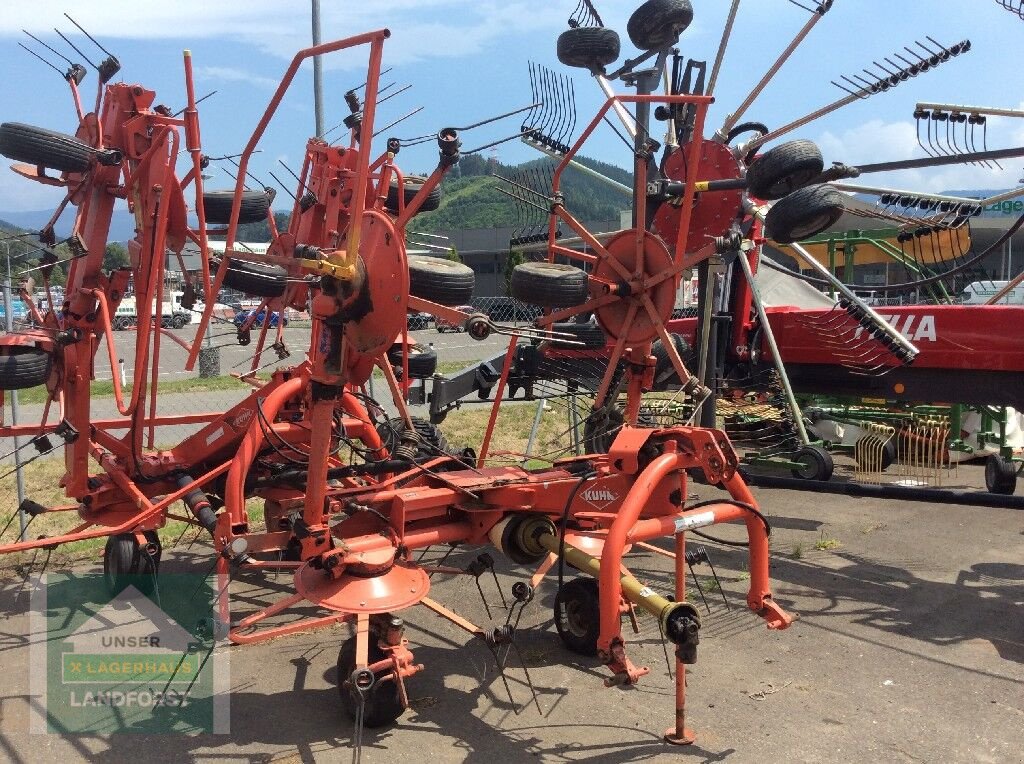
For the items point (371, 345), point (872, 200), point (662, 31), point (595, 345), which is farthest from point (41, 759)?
point (872, 200)

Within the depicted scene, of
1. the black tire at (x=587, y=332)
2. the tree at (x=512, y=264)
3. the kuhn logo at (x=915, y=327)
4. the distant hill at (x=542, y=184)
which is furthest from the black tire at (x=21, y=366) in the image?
the kuhn logo at (x=915, y=327)

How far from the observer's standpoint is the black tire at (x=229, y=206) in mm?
7781

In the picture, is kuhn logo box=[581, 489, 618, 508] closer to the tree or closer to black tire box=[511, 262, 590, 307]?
black tire box=[511, 262, 590, 307]

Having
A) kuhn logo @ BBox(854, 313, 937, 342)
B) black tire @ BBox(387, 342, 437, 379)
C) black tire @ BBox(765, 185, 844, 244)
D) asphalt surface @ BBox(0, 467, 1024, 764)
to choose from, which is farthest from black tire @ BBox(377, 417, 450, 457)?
kuhn logo @ BBox(854, 313, 937, 342)

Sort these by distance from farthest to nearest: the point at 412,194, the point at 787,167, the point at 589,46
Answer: the point at 412,194
the point at 589,46
the point at 787,167

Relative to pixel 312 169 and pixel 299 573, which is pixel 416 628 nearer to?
pixel 299 573

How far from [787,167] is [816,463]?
3077 millimetres

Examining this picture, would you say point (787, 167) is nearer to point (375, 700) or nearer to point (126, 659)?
point (375, 700)

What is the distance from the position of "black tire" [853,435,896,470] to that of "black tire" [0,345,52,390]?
332 inches

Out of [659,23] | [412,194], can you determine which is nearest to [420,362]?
[412,194]

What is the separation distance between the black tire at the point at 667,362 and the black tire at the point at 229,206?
149 inches

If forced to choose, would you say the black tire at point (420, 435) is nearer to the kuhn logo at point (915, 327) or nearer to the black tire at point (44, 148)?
the black tire at point (44, 148)

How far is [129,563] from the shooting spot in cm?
616

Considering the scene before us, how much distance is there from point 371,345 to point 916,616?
4.19 m
